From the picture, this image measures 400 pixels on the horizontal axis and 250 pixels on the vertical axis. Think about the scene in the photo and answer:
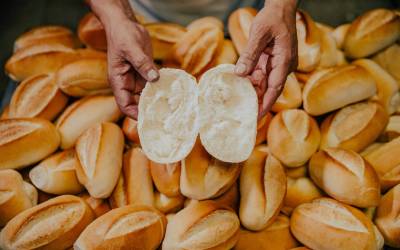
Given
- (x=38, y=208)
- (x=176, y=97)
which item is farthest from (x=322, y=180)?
(x=38, y=208)

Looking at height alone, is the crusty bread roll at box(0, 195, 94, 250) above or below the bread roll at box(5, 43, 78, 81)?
below

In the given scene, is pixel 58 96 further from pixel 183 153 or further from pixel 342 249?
pixel 342 249

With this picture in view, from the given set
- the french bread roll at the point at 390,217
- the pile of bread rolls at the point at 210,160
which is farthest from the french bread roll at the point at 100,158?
the french bread roll at the point at 390,217

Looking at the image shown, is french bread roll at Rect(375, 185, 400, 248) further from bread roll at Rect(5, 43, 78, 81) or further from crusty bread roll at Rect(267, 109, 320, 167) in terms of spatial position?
bread roll at Rect(5, 43, 78, 81)

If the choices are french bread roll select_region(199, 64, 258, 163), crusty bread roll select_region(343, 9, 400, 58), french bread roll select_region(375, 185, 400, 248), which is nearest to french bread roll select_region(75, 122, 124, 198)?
french bread roll select_region(199, 64, 258, 163)

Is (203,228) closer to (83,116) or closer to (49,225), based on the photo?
(49,225)

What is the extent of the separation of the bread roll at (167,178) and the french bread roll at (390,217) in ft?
1.68

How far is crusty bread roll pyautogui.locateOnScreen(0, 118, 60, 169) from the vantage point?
1159mm

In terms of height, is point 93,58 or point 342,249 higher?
point 93,58

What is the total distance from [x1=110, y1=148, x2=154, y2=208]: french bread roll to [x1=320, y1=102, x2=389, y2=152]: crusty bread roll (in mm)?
489

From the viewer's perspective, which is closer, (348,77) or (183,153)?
(183,153)

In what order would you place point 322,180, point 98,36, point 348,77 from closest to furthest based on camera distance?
point 322,180 < point 348,77 < point 98,36

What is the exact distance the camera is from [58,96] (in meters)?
1.30

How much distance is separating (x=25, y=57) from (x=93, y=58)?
0.79 ft
